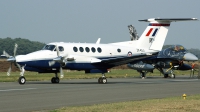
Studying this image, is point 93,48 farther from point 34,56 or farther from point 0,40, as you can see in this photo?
point 0,40

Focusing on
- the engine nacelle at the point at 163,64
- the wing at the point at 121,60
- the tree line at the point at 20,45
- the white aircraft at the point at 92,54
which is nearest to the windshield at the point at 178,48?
the engine nacelle at the point at 163,64

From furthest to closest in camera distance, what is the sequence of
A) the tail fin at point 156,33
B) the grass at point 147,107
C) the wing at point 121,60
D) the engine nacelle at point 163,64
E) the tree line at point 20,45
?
1. the tree line at point 20,45
2. the engine nacelle at point 163,64
3. the tail fin at point 156,33
4. the wing at point 121,60
5. the grass at point 147,107

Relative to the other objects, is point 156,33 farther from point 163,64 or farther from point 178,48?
point 163,64

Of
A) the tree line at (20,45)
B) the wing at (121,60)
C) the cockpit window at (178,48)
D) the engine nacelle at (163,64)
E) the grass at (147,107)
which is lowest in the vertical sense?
the grass at (147,107)

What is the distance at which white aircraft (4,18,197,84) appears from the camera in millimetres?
29359

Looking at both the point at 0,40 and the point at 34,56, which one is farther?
the point at 0,40

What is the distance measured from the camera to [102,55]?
32031 mm

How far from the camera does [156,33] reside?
3512cm

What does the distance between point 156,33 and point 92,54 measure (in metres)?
6.50

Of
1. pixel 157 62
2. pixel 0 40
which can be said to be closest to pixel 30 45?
pixel 0 40

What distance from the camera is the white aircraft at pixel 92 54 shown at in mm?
29359

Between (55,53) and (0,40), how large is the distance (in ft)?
374

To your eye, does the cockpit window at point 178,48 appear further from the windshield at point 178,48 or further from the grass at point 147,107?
the grass at point 147,107

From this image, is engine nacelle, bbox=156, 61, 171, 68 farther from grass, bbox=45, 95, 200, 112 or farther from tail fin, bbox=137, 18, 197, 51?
grass, bbox=45, 95, 200, 112
